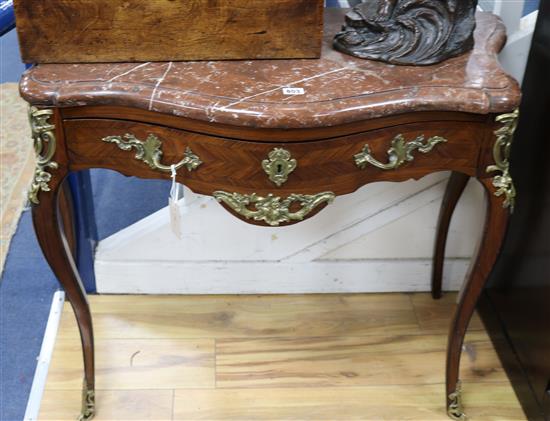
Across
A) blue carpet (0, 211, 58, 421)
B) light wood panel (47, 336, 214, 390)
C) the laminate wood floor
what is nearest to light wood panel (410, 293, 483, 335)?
the laminate wood floor

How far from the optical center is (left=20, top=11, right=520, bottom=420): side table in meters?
1.10

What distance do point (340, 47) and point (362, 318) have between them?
74 centimetres

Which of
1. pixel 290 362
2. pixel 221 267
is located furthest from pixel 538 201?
pixel 221 267

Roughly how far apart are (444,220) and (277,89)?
2.28ft

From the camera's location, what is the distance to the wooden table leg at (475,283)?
4.13 feet

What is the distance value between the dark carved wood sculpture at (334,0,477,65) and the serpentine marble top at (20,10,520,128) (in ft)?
0.06

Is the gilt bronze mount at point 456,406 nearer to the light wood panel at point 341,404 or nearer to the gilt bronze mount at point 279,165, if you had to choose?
the light wood panel at point 341,404

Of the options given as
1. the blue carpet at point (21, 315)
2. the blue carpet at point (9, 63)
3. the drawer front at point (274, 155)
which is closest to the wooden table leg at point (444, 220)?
the drawer front at point (274, 155)

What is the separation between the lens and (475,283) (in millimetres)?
1353

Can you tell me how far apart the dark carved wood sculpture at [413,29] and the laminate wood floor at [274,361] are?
0.72 metres

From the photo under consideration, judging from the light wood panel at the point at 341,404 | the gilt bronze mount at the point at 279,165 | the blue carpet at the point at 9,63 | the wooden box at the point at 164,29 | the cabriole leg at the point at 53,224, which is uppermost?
the wooden box at the point at 164,29

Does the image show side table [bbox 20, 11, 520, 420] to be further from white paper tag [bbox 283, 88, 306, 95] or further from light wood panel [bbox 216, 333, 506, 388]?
light wood panel [bbox 216, 333, 506, 388]

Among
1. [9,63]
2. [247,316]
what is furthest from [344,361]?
[9,63]

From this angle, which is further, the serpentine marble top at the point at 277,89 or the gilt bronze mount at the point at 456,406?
the gilt bronze mount at the point at 456,406
